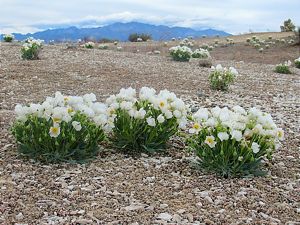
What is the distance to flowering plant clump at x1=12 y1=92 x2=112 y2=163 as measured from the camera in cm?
531

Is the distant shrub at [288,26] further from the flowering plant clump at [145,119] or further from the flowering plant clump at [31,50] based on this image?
the flowering plant clump at [145,119]

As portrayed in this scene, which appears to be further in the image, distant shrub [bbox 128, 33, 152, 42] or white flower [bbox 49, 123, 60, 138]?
distant shrub [bbox 128, 33, 152, 42]

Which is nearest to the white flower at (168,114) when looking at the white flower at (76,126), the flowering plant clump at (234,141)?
the flowering plant clump at (234,141)

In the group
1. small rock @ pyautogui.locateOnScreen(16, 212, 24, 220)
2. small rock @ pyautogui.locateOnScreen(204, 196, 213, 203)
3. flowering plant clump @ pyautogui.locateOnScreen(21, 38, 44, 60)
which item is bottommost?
small rock @ pyautogui.locateOnScreen(204, 196, 213, 203)

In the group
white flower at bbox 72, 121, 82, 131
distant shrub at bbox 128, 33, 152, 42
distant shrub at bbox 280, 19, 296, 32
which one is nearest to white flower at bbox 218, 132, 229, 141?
white flower at bbox 72, 121, 82, 131

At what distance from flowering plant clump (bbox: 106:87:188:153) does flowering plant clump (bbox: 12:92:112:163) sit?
216 millimetres

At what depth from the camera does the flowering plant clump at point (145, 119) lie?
18.7 feet

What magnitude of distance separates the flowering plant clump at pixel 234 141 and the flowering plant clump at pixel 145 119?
459 millimetres

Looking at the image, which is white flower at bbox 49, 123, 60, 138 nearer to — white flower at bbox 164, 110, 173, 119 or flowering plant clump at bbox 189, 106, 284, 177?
white flower at bbox 164, 110, 173, 119

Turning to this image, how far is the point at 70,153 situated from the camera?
5.45m

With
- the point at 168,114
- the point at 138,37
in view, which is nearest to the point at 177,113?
the point at 168,114

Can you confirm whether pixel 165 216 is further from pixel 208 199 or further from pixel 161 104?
pixel 161 104

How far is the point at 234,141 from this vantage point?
201 inches

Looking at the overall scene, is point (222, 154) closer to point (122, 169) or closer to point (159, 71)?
point (122, 169)
